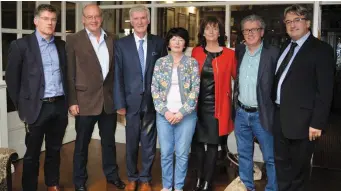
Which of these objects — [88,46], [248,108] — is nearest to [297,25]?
[248,108]

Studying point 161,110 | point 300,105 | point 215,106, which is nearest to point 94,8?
point 161,110

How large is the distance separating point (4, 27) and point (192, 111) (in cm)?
249

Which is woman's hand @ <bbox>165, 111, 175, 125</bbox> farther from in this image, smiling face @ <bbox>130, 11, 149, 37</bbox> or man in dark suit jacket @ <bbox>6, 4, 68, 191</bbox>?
man in dark suit jacket @ <bbox>6, 4, 68, 191</bbox>

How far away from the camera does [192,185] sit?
3.59 m

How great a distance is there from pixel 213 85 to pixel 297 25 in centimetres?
83

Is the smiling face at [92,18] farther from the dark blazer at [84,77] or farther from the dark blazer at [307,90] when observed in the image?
the dark blazer at [307,90]

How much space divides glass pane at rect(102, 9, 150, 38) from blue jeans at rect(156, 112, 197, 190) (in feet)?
7.74

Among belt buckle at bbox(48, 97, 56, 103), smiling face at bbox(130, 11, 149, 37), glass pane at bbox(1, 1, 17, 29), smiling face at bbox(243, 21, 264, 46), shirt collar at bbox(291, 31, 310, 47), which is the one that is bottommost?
belt buckle at bbox(48, 97, 56, 103)

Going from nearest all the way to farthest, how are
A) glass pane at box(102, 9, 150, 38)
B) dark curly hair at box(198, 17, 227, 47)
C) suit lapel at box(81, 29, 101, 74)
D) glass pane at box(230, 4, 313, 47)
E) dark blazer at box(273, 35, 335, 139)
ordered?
dark blazer at box(273, 35, 335, 139), dark curly hair at box(198, 17, 227, 47), suit lapel at box(81, 29, 101, 74), glass pane at box(230, 4, 313, 47), glass pane at box(102, 9, 150, 38)

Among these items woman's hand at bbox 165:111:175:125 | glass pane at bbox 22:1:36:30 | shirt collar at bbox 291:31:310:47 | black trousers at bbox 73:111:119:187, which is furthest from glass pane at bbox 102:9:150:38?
→ shirt collar at bbox 291:31:310:47

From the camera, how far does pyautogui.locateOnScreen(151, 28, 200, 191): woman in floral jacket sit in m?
3.00

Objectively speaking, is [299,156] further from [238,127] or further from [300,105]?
[238,127]

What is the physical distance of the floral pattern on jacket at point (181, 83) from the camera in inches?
118

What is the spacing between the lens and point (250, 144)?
3094mm
